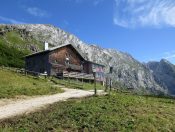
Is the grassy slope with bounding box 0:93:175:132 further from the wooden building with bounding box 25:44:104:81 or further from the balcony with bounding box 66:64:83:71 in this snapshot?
the balcony with bounding box 66:64:83:71

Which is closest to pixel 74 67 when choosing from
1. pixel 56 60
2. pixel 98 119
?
pixel 56 60

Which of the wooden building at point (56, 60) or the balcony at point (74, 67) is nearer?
the wooden building at point (56, 60)

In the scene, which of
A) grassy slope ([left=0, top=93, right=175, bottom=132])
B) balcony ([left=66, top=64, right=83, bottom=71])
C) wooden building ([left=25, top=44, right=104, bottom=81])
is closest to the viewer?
grassy slope ([left=0, top=93, right=175, bottom=132])

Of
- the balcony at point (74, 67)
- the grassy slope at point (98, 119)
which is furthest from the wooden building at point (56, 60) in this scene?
the grassy slope at point (98, 119)

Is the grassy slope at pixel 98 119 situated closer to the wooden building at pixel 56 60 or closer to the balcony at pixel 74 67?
the wooden building at pixel 56 60

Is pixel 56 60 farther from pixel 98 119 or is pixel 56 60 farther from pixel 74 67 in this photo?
pixel 98 119

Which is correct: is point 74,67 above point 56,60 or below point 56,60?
below

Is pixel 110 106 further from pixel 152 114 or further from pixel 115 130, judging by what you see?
pixel 115 130

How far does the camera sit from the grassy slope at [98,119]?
21.7m

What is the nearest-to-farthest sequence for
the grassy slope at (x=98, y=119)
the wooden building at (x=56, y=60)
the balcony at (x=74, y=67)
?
the grassy slope at (x=98, y=119), the wooden building at (x=56, y=60), the balcony at (x=74, y=67)

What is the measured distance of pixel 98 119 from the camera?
22.9m

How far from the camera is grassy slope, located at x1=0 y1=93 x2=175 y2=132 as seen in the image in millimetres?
21719

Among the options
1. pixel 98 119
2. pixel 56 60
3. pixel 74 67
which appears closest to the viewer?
pixel 98 119

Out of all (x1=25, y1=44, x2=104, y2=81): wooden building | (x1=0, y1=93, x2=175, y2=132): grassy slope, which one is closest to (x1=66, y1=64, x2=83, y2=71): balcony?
(x1=25, y1=44, x2=104, y2=81): wooden building
